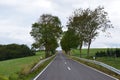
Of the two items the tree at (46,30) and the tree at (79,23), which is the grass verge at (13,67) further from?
the tree at (46,30)

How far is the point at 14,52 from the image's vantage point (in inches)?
4793

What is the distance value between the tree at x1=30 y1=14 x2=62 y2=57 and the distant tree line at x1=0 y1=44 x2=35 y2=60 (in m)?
32.9

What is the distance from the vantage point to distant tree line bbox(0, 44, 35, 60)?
117 metres

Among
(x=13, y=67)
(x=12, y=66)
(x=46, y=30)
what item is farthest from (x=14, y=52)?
(x=13, y=67)

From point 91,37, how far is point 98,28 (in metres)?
2.30

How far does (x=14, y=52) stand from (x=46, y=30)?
41.4 m

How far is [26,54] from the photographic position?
130 m

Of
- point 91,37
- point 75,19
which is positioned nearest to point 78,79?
point 91,37

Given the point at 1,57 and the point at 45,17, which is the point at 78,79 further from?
the point at 1,57

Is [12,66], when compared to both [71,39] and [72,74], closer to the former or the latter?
[72,74]

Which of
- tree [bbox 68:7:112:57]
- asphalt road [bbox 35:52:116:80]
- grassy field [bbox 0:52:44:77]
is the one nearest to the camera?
asphalt road [bbox 35:52:116:80]

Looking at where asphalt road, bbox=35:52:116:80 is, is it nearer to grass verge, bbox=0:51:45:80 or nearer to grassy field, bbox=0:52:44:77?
grass verge, bbox=0:51:45:80

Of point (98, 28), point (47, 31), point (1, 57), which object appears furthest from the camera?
point (1, 57)

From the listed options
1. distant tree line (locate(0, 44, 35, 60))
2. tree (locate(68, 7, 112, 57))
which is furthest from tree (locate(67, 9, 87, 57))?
distant tree line (locate(0, 44, 35, 60))
